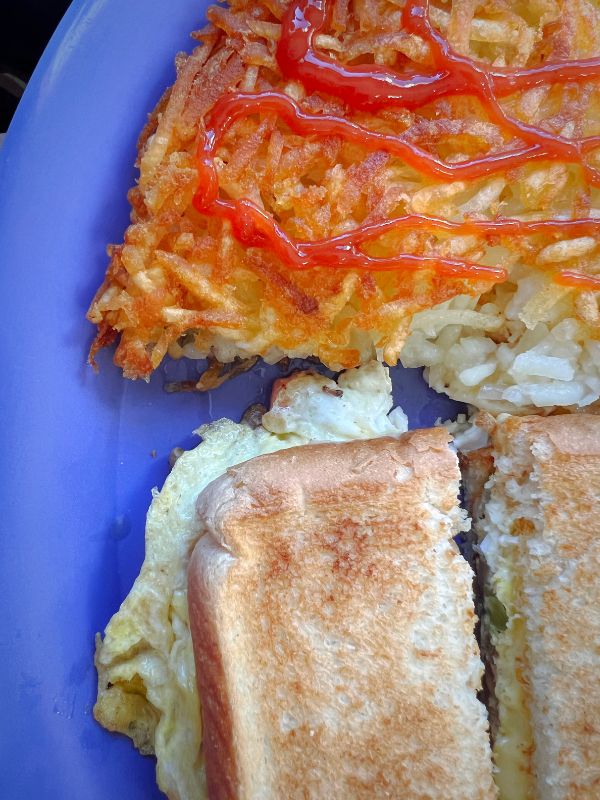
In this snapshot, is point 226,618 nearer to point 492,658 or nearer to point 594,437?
point 492,658

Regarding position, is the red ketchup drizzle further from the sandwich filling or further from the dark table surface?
→ the dark table surface

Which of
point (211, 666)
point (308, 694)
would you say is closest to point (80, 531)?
point (211, 666)

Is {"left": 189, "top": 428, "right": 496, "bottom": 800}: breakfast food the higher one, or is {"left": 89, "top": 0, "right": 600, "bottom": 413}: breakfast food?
{"left": 89, "top": 0, "right": 600, "bottom": 413}: breakfast food

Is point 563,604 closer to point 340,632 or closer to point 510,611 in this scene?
point 510,611

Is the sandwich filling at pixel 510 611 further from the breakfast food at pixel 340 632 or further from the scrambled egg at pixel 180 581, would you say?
the scrambled egg at pixel 180 581

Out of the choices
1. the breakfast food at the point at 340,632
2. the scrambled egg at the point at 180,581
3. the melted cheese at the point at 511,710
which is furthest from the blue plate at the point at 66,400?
the melted cheese at the point at 511,710

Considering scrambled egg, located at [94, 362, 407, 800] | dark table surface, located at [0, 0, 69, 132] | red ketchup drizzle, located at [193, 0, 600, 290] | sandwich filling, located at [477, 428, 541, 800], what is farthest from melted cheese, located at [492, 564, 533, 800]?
dark table surface, located at [0, 0, 69, 132]
